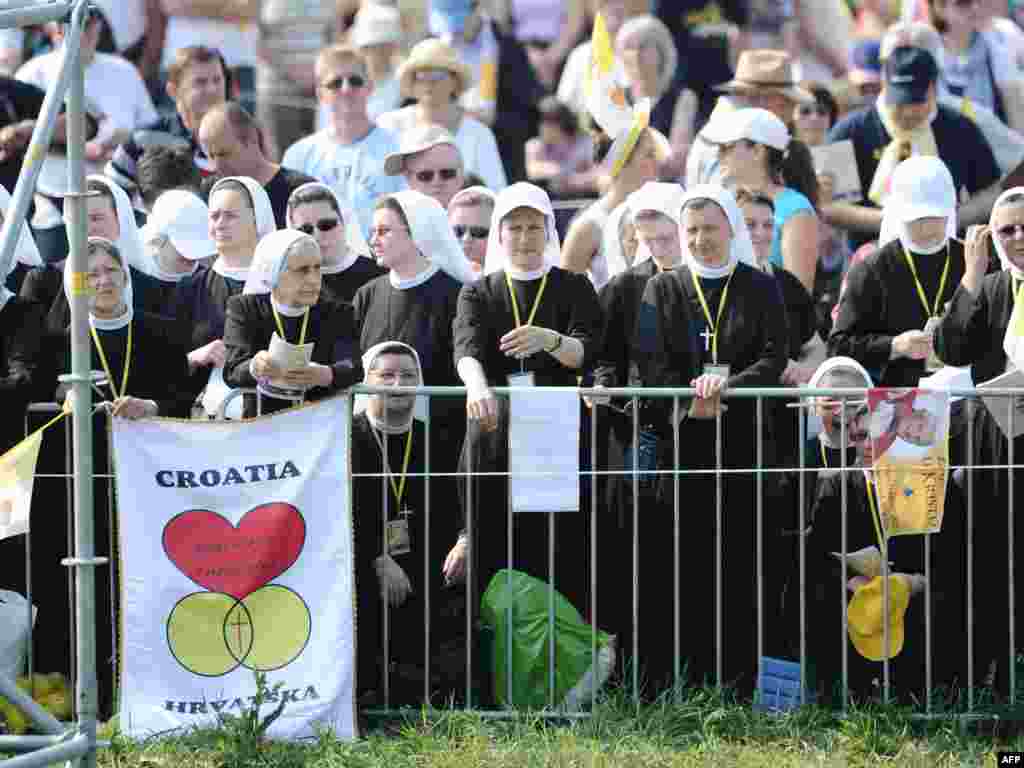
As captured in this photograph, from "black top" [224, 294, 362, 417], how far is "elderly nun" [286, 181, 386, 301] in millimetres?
1081

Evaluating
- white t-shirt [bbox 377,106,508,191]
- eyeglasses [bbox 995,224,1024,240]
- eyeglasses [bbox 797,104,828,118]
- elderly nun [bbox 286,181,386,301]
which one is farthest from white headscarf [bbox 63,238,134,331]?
eyeglasses [bbox 797,104,828,118]

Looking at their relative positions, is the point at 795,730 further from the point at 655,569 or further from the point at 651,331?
the point at 651,331

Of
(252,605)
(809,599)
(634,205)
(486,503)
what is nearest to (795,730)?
(809,599)

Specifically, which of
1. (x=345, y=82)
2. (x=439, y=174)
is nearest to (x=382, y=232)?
(x=439, y=174)

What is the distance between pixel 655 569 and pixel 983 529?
4.07ft

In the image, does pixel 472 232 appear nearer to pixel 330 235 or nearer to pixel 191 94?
pixel 330 235

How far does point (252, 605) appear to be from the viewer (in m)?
8.10

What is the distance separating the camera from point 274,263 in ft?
28.2

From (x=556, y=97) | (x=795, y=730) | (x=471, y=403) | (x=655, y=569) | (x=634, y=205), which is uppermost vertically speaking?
(x=556, y=97)

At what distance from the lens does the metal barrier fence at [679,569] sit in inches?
328

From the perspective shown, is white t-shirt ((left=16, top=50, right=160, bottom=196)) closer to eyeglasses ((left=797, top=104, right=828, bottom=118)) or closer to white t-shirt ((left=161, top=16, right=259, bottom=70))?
white t-shirt ((left=161, top=16, right=259, bottom=70))

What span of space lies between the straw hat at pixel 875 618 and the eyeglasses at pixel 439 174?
12.0 feet

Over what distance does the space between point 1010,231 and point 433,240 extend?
2350 millimetres

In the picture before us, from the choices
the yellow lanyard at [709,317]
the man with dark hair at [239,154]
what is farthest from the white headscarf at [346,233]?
the yellow lanyard at [709,317]
